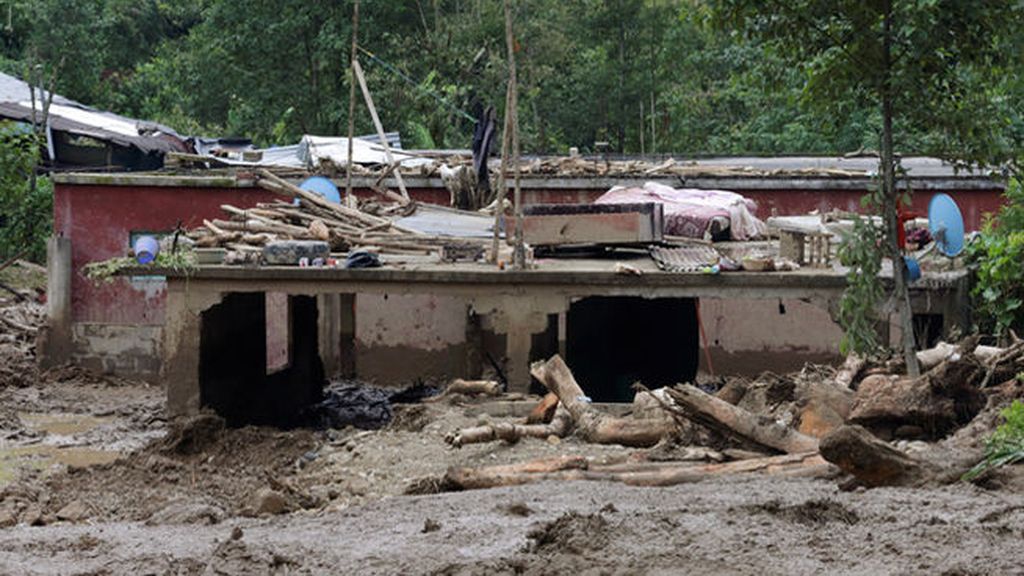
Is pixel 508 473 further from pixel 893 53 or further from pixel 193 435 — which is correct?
pixel 193 435

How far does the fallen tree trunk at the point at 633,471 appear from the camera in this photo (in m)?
10.8

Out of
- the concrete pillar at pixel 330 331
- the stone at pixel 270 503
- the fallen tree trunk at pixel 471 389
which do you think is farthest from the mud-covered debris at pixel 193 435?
the concrete pillar at pixel 330 331

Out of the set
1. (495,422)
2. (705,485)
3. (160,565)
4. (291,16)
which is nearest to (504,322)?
(495,422)

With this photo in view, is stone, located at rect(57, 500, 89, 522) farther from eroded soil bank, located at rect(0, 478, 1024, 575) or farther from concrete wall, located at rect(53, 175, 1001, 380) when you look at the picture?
concrete wall, located at rect(53, 175, 1001, 380)

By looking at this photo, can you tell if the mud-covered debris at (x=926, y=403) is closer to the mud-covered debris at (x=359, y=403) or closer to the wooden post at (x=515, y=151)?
the wooden post at (x=515, y=151)

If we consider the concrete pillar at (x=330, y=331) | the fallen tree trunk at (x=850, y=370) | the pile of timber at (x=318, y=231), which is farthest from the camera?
the concrete pillar at (x=330, y=331)

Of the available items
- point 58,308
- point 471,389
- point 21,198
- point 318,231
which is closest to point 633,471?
point 471,389

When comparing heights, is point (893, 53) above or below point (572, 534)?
above

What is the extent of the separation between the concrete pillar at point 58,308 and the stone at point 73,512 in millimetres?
10938

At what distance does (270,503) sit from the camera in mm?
11445

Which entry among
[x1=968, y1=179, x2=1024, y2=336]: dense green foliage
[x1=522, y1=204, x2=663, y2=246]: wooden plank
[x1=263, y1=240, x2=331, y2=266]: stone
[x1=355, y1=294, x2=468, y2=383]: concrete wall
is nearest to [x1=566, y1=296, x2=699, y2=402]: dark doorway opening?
[x1=355, y1=294, x2=468, y2=383]: concrete wall

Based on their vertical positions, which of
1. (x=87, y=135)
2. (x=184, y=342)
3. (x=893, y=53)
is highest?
(x=87, y=135)

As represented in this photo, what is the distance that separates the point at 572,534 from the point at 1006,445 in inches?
127

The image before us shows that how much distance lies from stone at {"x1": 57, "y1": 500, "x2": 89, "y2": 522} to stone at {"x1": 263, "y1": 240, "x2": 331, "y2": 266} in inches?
205
